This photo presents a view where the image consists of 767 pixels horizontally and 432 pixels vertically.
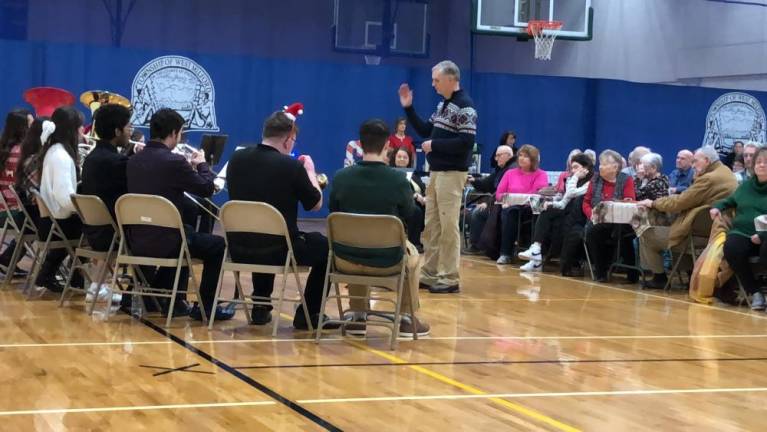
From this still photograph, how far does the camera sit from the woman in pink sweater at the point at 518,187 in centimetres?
999

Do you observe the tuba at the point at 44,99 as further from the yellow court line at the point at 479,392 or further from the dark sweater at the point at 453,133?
the yellow court line at the point at 479,392

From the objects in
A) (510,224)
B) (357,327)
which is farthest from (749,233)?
(357,327)

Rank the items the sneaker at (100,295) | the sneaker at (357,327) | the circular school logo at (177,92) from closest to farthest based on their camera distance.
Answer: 1. the sneaker at (357,327)
2. the sneaker at (100,295)
3. the circular school logo at (177,92)

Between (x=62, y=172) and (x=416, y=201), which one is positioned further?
(x=416, y=201)

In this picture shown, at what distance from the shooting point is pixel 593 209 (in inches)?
344

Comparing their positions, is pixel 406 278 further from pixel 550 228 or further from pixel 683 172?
pixel 683 172

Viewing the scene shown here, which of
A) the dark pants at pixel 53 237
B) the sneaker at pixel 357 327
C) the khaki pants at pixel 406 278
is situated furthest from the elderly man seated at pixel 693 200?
the dark pants at pixel 53 237

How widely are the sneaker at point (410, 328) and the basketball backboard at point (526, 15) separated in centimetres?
1064

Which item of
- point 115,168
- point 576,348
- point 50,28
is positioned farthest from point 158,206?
point 50,28

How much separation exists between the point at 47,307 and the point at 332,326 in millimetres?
1793

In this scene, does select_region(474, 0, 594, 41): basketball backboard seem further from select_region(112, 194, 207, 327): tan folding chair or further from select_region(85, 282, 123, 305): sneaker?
select_region(112, 194, 207, 327): tan folding chair

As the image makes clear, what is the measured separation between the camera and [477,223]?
35.7 feet

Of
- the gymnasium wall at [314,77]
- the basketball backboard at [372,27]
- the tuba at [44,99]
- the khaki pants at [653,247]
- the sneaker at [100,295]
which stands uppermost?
the basketball backboard at [372,27]

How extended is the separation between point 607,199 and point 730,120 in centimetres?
881
